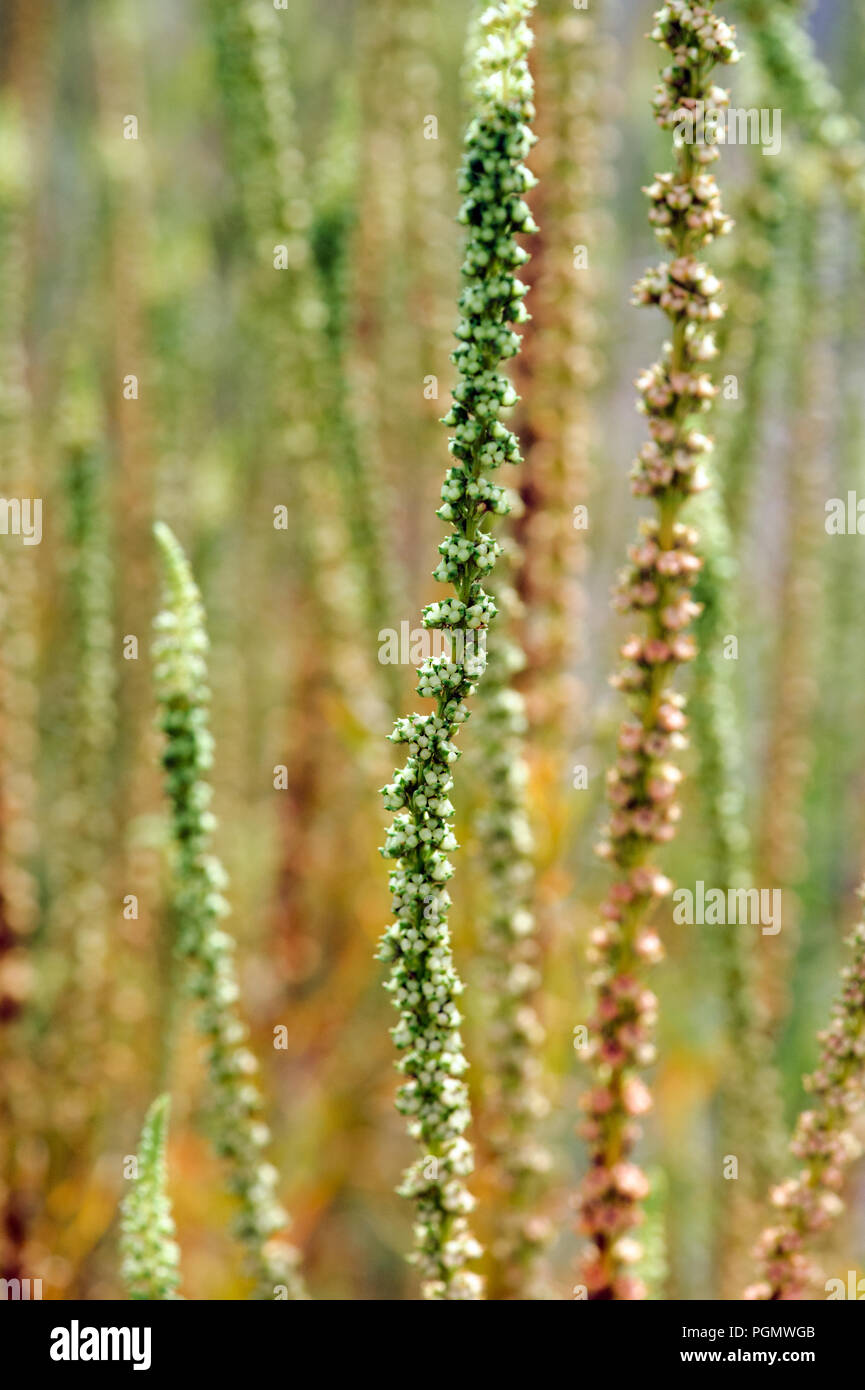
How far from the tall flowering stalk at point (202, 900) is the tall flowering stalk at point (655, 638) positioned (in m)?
0.22

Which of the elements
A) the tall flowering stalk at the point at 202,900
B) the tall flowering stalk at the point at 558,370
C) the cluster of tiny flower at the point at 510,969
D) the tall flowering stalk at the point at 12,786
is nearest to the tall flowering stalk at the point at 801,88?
the tall flowering stalk at the point at 558,370

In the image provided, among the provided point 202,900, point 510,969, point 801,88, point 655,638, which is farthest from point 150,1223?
point 801,88

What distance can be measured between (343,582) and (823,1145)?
0.82 metres

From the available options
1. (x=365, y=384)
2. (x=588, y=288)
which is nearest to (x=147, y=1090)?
(x=365, y=384)

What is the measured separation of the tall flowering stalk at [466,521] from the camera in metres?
0.54

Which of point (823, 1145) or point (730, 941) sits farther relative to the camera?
point (730, 941)

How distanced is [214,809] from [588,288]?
0.90 meters

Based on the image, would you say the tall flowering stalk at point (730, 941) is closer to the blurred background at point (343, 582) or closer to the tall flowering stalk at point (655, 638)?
the blurred background at point (343, 582)

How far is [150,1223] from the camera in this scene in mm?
709

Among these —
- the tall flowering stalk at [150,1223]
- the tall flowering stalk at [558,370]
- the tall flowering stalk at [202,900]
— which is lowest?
the tall flowering stalk at [150,1223]

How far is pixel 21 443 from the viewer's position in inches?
47.5

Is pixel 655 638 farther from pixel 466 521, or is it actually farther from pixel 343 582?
pixel 343 582

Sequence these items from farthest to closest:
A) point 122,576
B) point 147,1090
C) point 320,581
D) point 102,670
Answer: point 122,576 < point 147,1090 < point 320,581 < point 102,670
